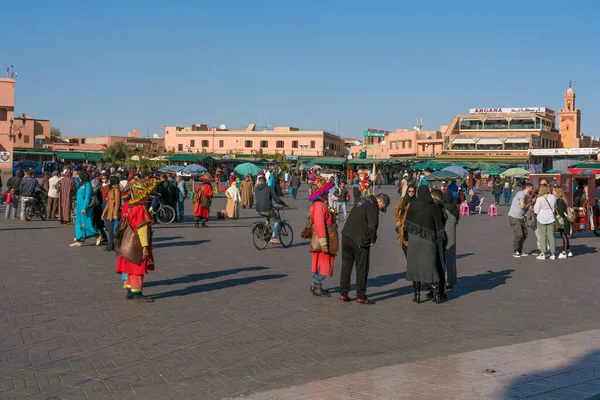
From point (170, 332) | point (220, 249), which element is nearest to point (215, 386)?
point (170, 332)

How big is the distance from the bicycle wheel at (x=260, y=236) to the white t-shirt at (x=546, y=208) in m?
5.54

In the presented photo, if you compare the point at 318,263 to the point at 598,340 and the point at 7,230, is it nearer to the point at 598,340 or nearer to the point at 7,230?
the point at 598,340

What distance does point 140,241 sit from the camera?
9445 millimetres

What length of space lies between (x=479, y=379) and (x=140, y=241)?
4900 mm

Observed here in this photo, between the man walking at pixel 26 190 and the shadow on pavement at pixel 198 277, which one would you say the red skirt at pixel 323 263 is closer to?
the shadow on pavement at pixel 198 277

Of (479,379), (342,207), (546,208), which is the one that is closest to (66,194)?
(342,207)

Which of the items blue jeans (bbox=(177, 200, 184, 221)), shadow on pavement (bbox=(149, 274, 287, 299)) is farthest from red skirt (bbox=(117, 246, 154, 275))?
blue jeans (bbox=(177, 200, 184, 221))

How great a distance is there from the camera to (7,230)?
1881 centimetres

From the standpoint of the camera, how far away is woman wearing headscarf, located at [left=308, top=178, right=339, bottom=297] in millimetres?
9953

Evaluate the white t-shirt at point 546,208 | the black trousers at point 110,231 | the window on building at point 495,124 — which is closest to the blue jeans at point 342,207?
the white t-shirt at point 546,208

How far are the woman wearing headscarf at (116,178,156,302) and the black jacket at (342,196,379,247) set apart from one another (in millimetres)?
2503

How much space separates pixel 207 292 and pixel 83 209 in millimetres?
5884

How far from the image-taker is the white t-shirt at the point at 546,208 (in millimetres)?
14656

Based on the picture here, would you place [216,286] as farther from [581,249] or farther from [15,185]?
[15,185]
